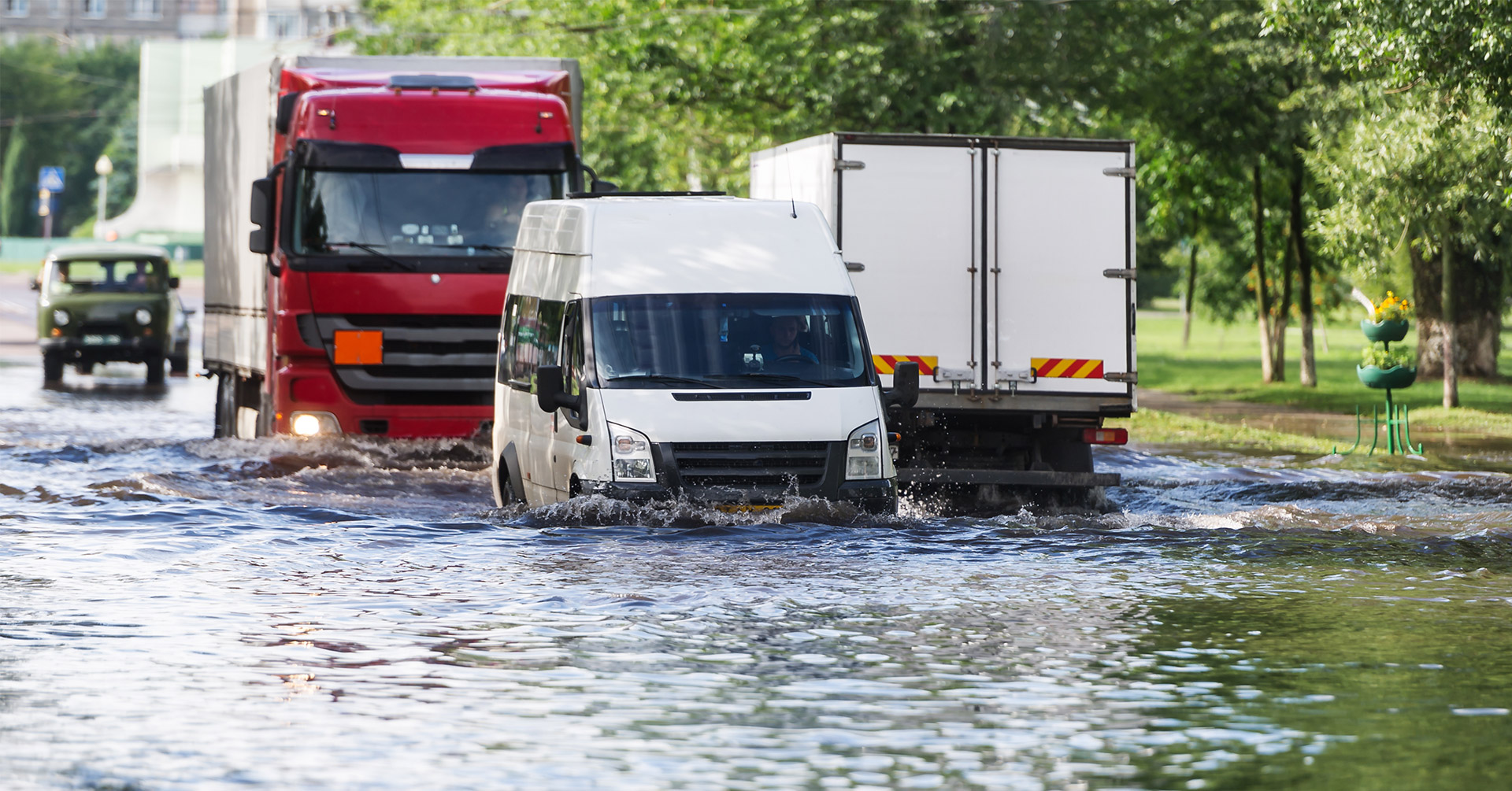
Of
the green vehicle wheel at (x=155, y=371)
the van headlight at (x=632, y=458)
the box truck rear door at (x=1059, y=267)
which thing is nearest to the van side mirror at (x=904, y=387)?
the van headlight at (x=632, y=458)

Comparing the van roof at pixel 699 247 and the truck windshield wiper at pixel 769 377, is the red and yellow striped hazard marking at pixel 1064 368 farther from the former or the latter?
the truck windshield wiper at pixel 769 377

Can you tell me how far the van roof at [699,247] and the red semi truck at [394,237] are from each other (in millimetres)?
3076

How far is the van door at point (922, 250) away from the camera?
631 inches

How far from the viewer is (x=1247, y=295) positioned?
185 ft

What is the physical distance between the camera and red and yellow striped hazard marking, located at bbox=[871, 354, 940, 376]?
52.1ft

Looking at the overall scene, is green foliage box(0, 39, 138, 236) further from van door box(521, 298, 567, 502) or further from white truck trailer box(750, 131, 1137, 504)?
van door box(521, 298, 567, 502)

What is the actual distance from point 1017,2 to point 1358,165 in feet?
17.1

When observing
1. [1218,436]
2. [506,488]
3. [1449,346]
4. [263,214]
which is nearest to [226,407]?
[263,214]

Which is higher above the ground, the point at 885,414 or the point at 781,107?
the point at 781,107

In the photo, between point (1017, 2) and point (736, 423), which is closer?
point (736, 423)

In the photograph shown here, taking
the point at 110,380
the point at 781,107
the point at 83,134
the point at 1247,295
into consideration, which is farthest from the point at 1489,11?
the point at 83,134

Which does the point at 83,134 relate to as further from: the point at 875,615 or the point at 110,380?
the point at 875,615

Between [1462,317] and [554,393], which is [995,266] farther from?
[1462,317]

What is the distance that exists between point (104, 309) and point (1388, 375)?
1997 cm
